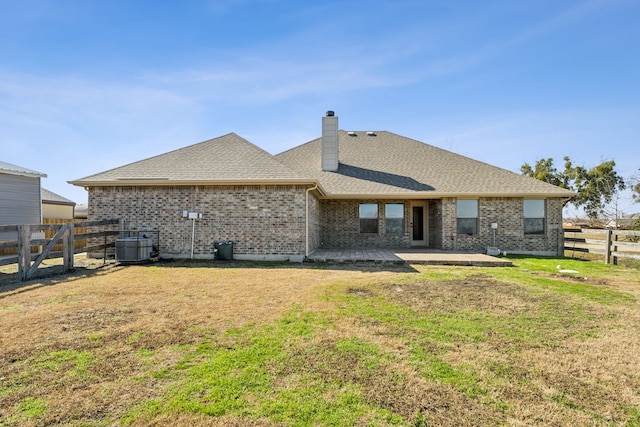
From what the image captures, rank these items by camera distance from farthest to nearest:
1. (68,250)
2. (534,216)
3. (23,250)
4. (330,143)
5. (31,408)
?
(330,143)
(534,216)
(68,250)
(23,250)
(31,408)

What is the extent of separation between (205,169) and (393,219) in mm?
8380

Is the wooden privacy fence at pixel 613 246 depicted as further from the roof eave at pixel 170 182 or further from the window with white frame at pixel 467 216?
the roof eave at pixel 170 182

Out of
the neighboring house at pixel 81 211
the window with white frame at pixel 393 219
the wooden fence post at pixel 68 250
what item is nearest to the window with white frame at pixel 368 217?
the window with white frame at pixel 393 219

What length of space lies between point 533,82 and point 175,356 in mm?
14886

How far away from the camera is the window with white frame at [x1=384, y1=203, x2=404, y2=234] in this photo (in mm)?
14609

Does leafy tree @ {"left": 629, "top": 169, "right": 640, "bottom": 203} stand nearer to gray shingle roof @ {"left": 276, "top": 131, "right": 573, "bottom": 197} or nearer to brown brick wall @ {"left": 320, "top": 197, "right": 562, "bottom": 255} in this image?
gray shingle roof @ {"left": 276, "top": 131, "right": 573, "bottom": 197}

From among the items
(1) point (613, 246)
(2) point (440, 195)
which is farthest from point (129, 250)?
(1) point (613, 246)

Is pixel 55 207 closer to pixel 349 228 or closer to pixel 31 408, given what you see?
pixel 349 228

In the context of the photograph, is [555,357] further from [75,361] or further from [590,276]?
[590,276]

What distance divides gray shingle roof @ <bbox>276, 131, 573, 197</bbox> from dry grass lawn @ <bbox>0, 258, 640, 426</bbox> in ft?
23.6

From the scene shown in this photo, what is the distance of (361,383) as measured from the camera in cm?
283

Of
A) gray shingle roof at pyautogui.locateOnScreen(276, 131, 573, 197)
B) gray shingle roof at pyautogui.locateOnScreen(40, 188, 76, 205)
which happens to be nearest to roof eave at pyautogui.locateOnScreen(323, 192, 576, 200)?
gray shingle roof at pyautogui.locateOnScreen(276, 131, 573, 197)

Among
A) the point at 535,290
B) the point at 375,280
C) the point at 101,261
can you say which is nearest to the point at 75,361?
the point at 375,280

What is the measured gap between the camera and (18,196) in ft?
34.7
